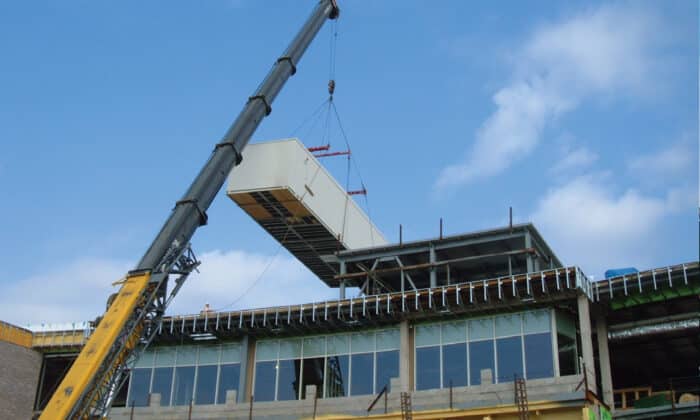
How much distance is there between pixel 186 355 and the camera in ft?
144

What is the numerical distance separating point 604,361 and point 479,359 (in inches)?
223

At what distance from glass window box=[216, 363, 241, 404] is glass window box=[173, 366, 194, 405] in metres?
1.68

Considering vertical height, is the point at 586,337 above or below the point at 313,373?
above

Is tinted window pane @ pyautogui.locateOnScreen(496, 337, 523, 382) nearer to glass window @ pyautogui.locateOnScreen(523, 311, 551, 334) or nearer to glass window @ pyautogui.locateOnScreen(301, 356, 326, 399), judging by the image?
glass window @ pyautogui.locateOnScreen(523, 311, 551, 334)

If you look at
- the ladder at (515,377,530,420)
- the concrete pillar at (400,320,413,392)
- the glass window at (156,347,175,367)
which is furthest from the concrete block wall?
the ladder at (515,377,530,420)

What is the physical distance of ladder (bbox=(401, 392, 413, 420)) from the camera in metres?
34.8

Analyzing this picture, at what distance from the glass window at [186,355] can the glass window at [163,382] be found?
746mm

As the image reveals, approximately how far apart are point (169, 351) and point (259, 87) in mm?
15847

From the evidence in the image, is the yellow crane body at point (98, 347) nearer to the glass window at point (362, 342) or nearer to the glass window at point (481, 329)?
the glass window at point (362, 342)

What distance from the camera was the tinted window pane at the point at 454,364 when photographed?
37188 mm

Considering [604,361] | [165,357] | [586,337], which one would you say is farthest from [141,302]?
[604,361]

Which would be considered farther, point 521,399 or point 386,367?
point 386,367

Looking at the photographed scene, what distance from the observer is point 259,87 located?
1521 inches

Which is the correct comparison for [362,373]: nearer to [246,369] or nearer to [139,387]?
[246,369]
